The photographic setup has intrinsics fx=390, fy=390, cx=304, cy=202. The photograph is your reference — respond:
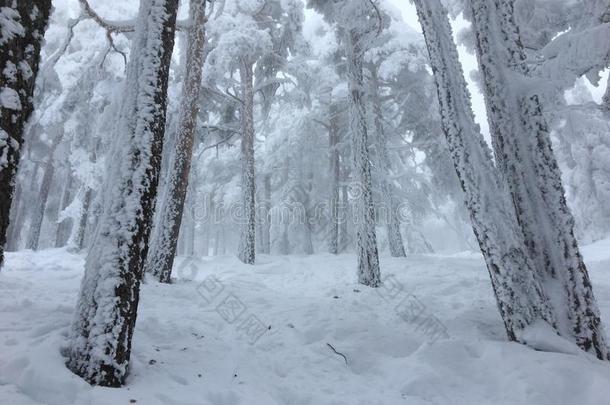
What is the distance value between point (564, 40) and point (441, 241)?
54371 mm

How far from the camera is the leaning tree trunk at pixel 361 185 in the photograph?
28.9ft

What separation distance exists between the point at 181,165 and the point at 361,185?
4110 millimetres

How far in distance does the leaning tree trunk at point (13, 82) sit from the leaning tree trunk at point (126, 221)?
1.38m

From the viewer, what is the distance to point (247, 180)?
518 inches

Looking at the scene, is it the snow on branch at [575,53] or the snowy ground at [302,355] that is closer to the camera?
the snowy ground at [302,355]

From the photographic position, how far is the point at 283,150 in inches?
818

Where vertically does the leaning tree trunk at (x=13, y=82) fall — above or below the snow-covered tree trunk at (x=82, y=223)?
below

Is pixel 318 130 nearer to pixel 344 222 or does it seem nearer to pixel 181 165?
pixel 344 222

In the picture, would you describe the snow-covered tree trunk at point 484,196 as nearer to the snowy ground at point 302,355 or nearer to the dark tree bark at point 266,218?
the snowy ground at point 302,355

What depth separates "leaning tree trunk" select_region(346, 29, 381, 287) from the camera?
28.9ft

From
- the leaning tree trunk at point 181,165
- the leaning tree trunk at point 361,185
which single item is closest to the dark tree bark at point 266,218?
the leaning tree trunk at point 361,185

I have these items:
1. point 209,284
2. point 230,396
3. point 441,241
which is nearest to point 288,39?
point 209,284

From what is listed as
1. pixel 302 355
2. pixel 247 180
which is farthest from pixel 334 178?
pixel 302 355

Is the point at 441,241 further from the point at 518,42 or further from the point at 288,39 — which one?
the point at 518,42
